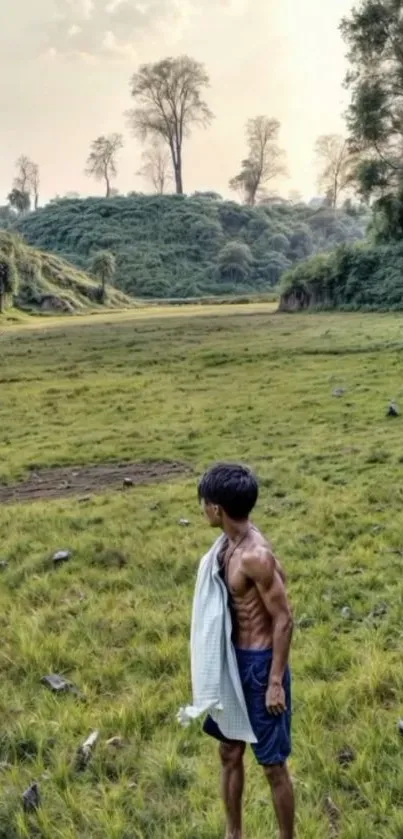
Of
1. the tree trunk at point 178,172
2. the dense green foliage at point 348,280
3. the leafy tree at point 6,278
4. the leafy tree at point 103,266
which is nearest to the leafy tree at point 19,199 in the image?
the tree trunk at point 178,172

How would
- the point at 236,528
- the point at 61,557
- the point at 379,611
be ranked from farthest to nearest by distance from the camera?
the point at 61,557 < the point at 379,611 < the point at 236,528

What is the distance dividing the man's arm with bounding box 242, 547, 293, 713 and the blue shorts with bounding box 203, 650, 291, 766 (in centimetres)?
6

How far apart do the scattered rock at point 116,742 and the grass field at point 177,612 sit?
1.0 inches

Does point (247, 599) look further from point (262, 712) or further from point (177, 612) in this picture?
point (177, 612)

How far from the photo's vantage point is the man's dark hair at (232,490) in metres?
2.98

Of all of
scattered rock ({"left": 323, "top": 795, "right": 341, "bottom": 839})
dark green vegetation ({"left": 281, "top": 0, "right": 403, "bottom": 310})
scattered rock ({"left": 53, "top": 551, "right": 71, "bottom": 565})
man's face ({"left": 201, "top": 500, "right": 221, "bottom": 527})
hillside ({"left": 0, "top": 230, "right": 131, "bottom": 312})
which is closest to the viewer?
man's face ({"left": 201, "top": 500, "right": 221, "bottom": 527})

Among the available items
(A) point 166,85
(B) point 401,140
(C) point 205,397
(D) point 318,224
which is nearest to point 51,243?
(A) point 166,85

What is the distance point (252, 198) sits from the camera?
110 m

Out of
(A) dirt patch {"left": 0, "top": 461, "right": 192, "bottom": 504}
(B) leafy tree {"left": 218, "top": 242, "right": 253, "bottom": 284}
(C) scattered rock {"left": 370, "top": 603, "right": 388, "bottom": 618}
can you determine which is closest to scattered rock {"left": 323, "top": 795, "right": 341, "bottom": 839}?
(C) scattered rock {"left": 370, "top": 603, "right": 388, "bottom": 618}

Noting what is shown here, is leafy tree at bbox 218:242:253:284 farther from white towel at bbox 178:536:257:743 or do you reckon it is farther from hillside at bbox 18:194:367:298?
white towel at bbox 178:536:257:743

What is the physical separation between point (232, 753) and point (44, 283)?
56657mm

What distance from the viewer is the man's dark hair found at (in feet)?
9.77

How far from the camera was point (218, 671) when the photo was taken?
9.81ft

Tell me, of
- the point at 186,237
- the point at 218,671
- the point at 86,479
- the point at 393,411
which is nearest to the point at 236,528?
the point at 218,671
